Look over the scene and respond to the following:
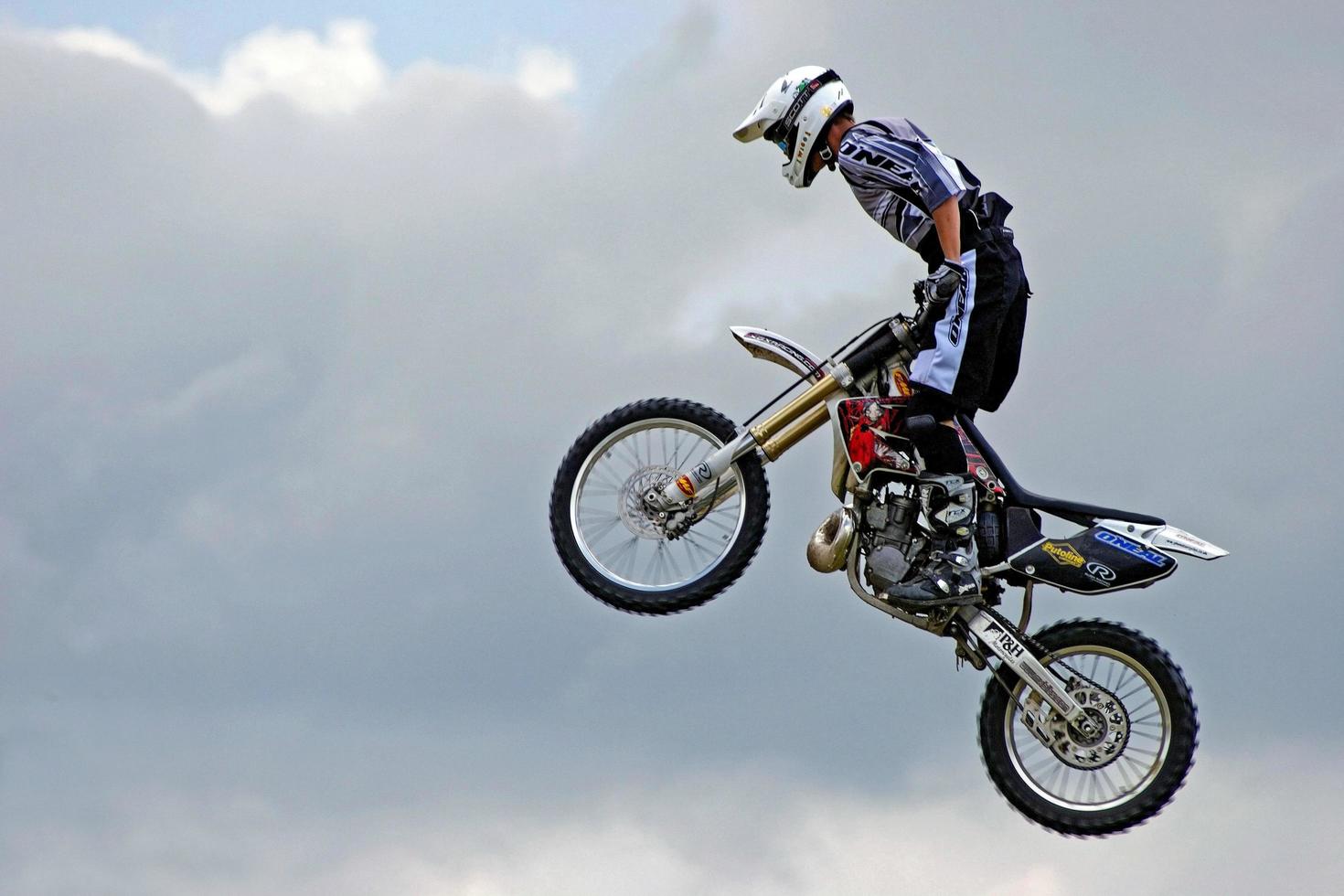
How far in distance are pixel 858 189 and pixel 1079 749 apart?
469 centimetres

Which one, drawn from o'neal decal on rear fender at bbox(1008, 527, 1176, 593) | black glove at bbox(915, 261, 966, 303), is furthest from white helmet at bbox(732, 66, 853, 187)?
o'neal decal on rear fender at bbox(1008, 527, 1176, 593)

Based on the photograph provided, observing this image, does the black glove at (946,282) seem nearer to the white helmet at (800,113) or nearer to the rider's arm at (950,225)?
the rider's arm at (950,225)

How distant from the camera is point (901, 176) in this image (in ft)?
47.4

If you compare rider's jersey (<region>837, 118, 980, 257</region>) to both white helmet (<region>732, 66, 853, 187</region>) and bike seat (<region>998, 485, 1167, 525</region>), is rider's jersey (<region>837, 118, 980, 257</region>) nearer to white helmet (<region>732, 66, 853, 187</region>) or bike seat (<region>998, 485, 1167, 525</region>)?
white helmet (<region>732, 66, 853, 187</region>)

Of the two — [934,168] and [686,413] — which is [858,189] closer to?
[934,168]

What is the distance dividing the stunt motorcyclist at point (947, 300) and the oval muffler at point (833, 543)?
488mm

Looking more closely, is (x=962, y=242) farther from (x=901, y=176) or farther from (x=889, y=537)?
(x=889, y=537)

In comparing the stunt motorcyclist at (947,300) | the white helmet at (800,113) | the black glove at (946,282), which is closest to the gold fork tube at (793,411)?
the stunt motorcyclist at (947,300)

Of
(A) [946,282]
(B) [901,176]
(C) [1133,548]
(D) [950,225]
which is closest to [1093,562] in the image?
(C) [1133,548]

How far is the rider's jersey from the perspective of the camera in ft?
47.2

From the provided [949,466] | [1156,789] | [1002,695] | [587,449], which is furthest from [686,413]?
[1156,789]

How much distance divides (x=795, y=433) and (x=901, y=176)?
2.27 meters

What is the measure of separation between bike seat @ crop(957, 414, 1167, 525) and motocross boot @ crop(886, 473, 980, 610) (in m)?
0.26

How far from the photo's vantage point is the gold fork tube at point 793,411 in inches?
596
